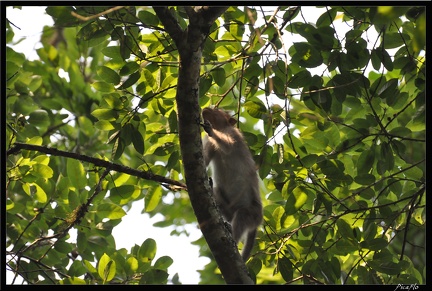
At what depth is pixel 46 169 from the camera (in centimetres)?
632

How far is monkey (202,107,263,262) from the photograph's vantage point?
7630 mm

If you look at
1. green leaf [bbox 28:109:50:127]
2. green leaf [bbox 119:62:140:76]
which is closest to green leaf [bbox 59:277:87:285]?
green leaf [bbox 119:62:140:76]

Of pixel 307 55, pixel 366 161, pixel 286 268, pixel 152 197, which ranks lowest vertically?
pixel 286 268

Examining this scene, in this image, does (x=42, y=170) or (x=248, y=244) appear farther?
(x=248, y=244)

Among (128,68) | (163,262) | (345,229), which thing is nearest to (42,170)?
(128,68)

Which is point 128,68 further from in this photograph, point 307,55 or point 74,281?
point 74,281

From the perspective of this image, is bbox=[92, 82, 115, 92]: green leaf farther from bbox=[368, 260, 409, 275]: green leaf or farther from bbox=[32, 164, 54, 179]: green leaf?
bbox=[368, 260, 409, 275]: green leaf

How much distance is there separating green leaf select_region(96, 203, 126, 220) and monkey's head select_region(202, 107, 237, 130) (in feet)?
5.42

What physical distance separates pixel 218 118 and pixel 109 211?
2.15 m

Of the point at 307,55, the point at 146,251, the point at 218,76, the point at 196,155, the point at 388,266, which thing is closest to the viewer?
the point at 196,155

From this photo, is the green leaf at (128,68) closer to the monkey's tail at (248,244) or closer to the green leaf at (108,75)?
the green leaf at (108,75)

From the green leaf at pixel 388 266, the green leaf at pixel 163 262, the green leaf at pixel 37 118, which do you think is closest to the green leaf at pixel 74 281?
the green leaf at pixel 163 262

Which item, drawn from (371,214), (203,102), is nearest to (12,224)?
(203,102)

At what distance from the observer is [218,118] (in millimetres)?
8164
